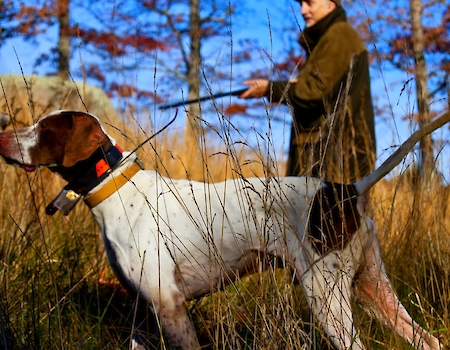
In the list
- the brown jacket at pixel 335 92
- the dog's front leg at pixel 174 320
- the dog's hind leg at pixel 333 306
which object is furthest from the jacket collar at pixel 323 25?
the dog's front leg at pixel 174 320

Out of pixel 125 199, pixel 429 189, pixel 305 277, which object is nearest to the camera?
pixel 305 277

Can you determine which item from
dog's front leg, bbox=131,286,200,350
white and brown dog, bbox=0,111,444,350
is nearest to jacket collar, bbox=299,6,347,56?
white and brown dog, bbox=0,111,444,350

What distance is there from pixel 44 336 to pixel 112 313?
0.67m

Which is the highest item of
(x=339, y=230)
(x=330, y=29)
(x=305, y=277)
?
(x=330, y=29)

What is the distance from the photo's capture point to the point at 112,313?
2.82 m

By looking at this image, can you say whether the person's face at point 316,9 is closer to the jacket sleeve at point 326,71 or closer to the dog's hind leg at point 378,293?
the jacket sleeve at point 326,71

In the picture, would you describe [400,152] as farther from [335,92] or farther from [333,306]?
[335,92]

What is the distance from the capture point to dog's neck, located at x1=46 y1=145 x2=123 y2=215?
2217 millimetres

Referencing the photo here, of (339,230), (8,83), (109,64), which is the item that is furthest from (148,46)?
(339,230)

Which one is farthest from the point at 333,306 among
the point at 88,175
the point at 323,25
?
the point at 323,25

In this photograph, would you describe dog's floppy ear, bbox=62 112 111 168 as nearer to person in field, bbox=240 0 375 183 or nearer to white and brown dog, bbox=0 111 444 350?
white and brown dog, bbox=0 111 444 350

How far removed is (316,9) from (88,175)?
2150 mm

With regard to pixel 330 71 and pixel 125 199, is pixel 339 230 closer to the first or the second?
pixel 125 199

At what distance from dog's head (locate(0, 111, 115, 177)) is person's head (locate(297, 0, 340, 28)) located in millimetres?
1990
